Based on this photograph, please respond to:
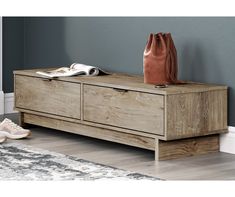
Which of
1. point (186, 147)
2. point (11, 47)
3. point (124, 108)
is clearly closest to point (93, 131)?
point (124, 108)

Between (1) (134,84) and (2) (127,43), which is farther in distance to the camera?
(2) (127,43)

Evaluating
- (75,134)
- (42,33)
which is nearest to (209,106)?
(75,134)

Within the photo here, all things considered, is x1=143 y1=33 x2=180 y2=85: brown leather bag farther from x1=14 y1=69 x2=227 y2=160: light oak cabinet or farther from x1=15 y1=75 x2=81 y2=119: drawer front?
x1=15 y1=75 x2=81 y2=119: drawer front

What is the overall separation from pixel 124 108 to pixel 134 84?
0.15 metres

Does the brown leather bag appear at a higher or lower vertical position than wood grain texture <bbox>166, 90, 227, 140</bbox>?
higher

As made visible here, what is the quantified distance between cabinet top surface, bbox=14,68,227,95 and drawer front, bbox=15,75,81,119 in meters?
0.06

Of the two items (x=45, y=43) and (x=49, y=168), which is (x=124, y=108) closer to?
(x=49, y=168)

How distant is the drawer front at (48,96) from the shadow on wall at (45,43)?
0.51 m

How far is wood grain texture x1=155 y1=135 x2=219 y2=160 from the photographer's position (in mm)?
3843

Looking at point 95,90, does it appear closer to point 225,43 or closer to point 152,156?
point 152,156

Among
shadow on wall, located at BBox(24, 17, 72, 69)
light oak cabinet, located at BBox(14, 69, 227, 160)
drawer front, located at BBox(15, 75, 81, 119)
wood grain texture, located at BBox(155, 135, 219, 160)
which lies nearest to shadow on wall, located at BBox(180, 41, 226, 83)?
light oak cabinet, located at BBox(14, 69, 227, 160)

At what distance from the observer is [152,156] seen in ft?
13.0

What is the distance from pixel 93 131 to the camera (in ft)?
14.1

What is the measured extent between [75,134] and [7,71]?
1100 mm
